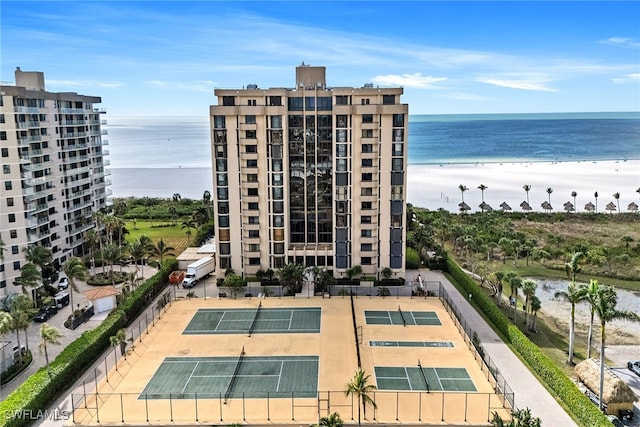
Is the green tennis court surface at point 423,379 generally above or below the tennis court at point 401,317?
below

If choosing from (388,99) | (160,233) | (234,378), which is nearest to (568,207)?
(388,99)

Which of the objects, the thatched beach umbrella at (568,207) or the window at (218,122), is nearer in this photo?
the window at (218,122)

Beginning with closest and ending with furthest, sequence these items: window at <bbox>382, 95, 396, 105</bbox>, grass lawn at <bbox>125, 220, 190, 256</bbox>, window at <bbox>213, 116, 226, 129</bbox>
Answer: window at <bbox>382, 95, 396, 105</bbox>, window at <bbox>213, 116, 226, 129</bbox>, grass lawn at <bbox>125, 220, 190, 256</bbox>

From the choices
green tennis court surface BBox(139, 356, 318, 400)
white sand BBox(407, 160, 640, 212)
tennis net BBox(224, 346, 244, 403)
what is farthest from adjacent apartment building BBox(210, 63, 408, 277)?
white sand BBox(407, 160, 640, 212)

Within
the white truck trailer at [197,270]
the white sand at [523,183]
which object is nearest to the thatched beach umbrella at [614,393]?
the white truck trailer at [197,270]

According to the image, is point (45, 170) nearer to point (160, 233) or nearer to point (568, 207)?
point (160, 233)

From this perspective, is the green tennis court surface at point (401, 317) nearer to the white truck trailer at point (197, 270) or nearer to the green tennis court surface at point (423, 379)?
the green tennis court surface at point (423, 379)

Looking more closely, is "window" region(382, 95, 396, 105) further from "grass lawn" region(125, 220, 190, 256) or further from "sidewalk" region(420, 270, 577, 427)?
"grass lawn" region(125, 220, 190, 256)
